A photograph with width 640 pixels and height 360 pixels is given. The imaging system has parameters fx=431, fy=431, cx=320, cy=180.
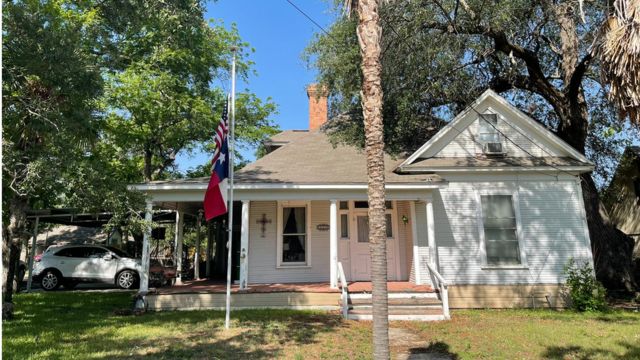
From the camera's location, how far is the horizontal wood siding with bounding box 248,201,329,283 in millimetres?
13203

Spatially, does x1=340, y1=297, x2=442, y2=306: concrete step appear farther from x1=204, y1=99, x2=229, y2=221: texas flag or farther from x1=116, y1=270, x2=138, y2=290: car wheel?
x1=116, y1=270, x2=138, y2=290: car wheel

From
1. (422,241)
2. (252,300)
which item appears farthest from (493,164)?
(252,300)

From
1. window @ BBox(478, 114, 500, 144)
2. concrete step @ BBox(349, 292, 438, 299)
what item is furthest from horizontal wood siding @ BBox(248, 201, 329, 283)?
window @ BBox(478, 114, 500, 144)

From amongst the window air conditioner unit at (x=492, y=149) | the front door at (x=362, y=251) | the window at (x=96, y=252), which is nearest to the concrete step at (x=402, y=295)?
the front door at (x=362, y=251)

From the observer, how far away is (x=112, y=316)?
10367mm

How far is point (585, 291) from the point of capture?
37.9 feet

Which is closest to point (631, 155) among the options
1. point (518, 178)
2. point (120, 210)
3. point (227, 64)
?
point (518, 178)

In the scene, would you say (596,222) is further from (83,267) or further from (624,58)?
(83,267)

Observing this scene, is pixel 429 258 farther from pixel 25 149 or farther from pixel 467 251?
pixel 25 149

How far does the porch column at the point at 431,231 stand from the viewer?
1173cm

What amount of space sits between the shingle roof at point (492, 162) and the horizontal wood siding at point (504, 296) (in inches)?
137

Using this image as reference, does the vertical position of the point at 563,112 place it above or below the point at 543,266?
above

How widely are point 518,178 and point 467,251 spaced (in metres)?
2.68

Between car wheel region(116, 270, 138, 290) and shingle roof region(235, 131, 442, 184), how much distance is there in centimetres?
702
